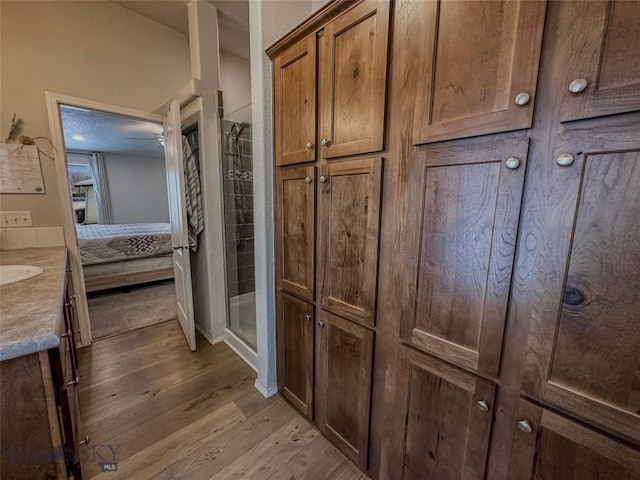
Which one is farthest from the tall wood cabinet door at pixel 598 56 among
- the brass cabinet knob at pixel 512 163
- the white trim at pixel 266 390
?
the white trim at pixel 266 390

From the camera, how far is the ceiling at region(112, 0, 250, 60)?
2131 mm

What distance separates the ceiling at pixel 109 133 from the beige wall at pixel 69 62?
0.46 metres

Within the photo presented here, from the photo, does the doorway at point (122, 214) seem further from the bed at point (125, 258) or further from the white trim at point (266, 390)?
the white trim at point (266, 390)

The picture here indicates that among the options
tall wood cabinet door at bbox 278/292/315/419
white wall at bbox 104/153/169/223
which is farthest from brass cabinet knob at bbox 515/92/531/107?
white wall at bbox 104/153/169/223

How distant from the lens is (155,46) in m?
2.36

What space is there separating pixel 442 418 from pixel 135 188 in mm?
7808

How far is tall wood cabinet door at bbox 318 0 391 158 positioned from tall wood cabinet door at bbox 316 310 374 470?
810 millimetres

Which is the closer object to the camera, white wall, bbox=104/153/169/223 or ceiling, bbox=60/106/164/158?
ceiling, bbox=60/106/164/158

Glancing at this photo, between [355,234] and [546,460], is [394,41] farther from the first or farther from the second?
[546,460]

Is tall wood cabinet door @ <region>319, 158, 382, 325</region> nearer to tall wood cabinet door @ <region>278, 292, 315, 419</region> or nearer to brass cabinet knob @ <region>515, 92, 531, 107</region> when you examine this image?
tall wood cabinet door @ <region>278, 292, 315, 419</region>

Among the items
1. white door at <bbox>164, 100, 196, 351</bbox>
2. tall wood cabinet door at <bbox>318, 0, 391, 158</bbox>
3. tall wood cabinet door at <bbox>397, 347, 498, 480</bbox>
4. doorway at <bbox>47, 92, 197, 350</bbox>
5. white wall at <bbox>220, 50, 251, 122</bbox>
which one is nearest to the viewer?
tall wood cabinet door at <bbox>397, 347, 498, 480</bbox>

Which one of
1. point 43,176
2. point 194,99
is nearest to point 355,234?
point 194,99

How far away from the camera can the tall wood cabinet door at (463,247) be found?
758mm

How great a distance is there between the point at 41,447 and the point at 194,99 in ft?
7.52
